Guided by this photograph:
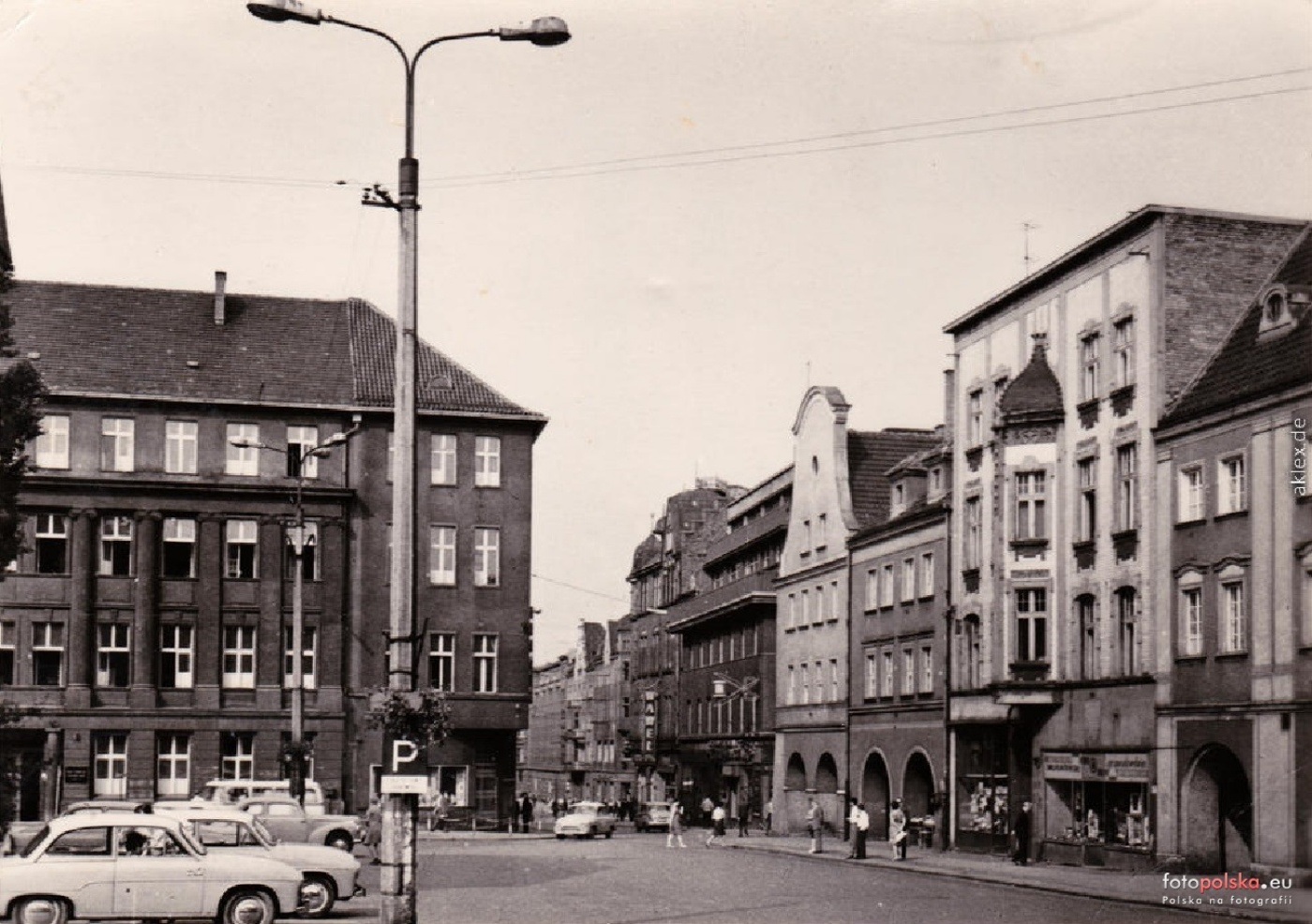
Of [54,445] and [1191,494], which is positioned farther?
[54,445]

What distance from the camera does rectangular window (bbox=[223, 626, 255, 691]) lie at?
60688 millimetres

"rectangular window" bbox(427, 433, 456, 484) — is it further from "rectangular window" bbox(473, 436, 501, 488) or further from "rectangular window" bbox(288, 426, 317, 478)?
"rectangular window" bbox(288, 426, 317, 478)

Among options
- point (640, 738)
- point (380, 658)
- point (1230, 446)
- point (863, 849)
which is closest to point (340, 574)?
point (380, 658)

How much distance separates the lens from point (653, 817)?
75.3m

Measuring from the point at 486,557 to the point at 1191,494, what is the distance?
31.0 meters

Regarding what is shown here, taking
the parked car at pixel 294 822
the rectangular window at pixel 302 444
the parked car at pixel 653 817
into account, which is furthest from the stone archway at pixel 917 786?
the parked car at pixel 294 822

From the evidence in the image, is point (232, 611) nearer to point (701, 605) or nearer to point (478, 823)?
point (478, 823)

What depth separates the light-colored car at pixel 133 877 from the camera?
68.6 feet

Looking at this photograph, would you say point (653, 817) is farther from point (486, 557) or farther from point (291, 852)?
point (291, 852)

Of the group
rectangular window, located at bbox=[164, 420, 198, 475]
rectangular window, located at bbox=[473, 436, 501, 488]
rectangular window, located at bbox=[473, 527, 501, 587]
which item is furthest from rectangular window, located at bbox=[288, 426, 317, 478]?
rectangular window, located at bbox=[473, 527, 501, 587]

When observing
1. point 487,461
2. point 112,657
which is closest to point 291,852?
point 112,657

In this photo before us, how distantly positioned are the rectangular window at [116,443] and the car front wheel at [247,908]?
41.0 m

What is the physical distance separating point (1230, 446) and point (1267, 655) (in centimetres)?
454

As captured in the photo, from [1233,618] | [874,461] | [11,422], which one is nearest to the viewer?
[11,422]
